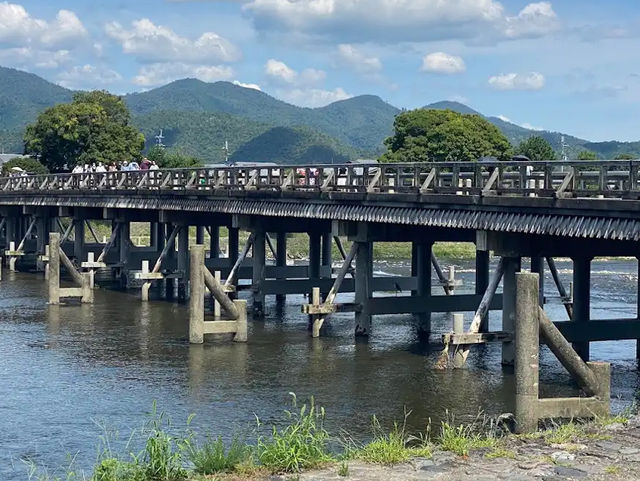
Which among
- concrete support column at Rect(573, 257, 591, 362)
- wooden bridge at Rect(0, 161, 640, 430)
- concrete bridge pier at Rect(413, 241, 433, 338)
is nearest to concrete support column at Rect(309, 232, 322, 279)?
wooden bridge at Rect(0, 161, 640, 430)

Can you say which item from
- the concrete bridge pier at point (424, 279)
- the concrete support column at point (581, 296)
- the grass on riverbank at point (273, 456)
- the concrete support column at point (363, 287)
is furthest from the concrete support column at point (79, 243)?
the grass on riverbank at point (273, 456)

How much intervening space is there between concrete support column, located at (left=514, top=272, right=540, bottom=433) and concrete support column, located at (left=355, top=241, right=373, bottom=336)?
15397 mm

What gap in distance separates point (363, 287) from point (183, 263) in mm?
13940

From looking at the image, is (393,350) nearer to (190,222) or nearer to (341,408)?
(341,408)

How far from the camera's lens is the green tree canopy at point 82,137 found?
101 meters

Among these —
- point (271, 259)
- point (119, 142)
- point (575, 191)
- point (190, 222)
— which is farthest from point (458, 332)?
point (119, 142)

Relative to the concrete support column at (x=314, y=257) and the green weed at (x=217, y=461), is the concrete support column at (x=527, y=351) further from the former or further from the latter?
the concrete support column at (x=314, y=257)

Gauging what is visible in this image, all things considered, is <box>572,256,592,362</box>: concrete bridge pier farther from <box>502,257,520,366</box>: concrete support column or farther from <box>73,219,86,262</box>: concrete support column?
<box>73,219,86,262</box>: concrete support column

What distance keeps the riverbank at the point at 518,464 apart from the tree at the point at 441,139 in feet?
248

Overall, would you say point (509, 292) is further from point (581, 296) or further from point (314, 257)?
point (314, 257)

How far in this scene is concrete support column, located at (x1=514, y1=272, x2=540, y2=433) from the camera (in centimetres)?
1831

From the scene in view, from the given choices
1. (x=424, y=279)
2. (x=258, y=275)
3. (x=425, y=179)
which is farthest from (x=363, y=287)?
(x=258, y=275)

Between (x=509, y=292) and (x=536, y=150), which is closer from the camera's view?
(x=509, y=292)

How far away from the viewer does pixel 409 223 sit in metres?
31.0
